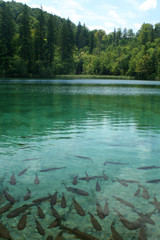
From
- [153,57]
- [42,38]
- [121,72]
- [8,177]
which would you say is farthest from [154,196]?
[121,72]

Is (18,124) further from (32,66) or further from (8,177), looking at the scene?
(32,66)

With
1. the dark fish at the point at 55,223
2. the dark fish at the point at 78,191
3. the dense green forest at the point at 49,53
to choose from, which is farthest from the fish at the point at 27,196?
the dense green forest at the point at 49,53

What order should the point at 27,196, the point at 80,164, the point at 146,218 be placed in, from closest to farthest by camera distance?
the point at 146,218
the point at 27,196
the point at 80,164

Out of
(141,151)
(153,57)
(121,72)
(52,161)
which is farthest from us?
(121,72)

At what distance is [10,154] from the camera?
22.2 feet

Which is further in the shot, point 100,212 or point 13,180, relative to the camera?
point 13,180

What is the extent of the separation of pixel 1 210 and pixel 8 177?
148cm

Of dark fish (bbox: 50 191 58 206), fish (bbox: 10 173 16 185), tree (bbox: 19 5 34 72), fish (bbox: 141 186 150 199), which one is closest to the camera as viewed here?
dark fish (bbox: 50 191 58 206)

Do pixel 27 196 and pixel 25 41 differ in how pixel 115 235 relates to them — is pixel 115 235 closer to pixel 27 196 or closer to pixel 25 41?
pixel 27 196

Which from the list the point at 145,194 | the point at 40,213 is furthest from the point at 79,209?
the point at 145,194

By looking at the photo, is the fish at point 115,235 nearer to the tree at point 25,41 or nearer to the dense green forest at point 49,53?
the dense green forest at point 49,53

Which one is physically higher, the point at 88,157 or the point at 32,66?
the point at 32,66

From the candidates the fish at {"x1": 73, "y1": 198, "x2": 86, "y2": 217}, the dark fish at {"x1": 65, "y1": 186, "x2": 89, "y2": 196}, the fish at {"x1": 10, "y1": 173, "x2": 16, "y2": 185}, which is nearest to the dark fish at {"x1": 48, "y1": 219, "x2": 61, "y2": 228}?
the fish at {"x1": 73, "y1": 198, "x2": 86, "y2": 217}

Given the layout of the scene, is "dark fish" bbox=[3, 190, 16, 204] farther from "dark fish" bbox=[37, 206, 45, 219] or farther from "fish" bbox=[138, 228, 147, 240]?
"fish" bbox=[138, 228, 147, 240]
